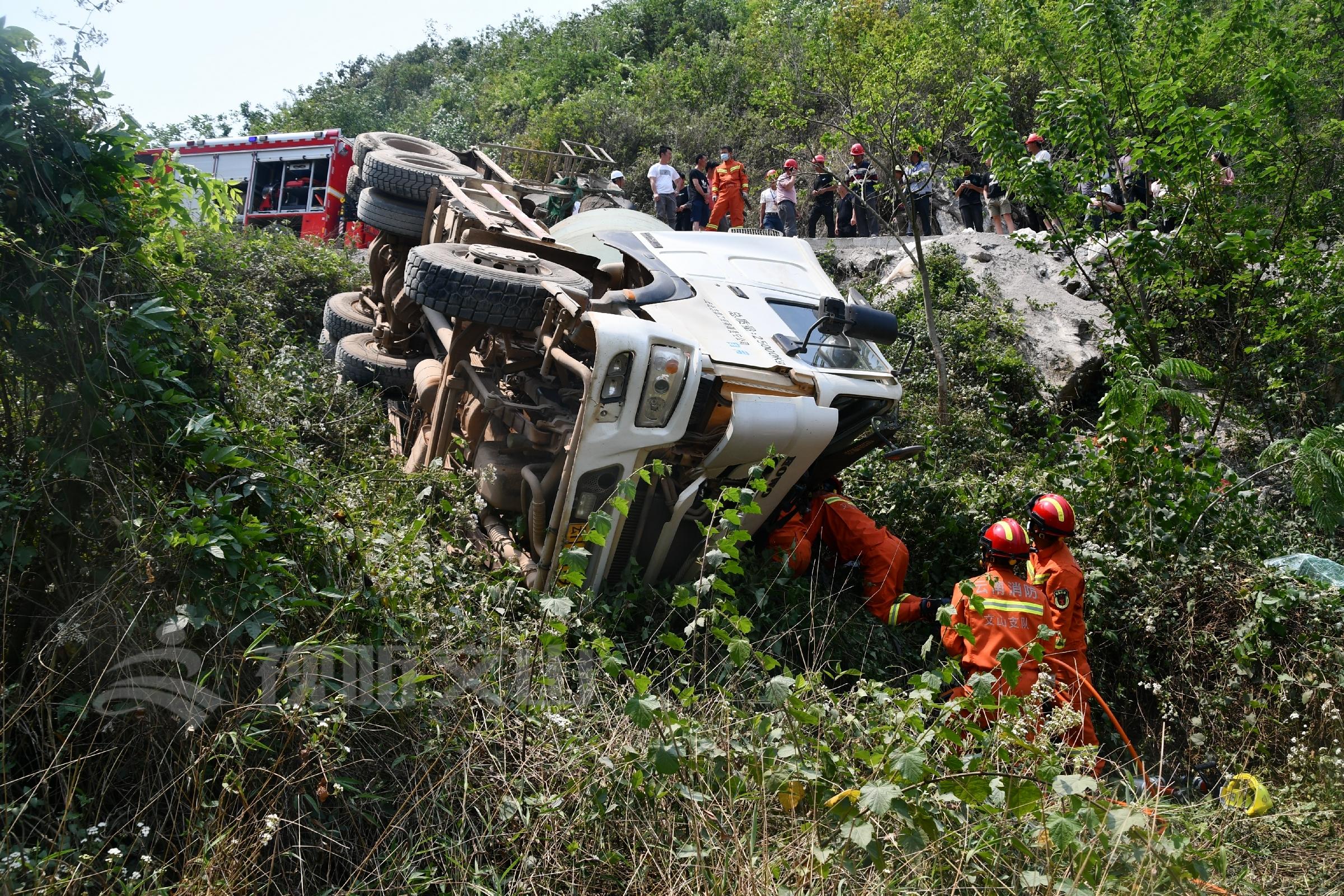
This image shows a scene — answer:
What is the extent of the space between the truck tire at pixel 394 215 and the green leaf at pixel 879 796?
19.6 feet

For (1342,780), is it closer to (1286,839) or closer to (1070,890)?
(1286,839)

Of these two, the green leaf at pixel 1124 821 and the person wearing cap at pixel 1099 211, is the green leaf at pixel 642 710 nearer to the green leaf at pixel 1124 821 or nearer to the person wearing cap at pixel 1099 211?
the green leaf at pixel 1124 821

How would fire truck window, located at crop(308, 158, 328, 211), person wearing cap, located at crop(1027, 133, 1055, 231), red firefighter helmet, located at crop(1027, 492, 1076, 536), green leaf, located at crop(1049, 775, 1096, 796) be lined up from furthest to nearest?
1. fire truck window, located at crop(308, 158, 328, 211)
2. person wearing cap, located at crop(1027, 133, 1055, 231)
3. red firefighter helmet, located at crop(1027, 492, 1076, 536)
4. green leaf, located at crop(1049, 775, 1096, 796)

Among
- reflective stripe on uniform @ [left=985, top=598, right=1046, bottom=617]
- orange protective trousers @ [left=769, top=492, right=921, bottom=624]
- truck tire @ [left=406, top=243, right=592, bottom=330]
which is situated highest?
truck tire @ [left=406, top=243, right=592, bottom=330]

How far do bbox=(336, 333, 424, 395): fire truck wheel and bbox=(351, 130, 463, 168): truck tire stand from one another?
166cm

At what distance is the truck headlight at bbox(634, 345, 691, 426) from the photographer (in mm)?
4938

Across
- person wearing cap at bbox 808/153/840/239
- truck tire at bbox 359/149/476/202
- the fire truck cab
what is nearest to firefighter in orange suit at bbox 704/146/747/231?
person wearing cap at bbox 808/153/840/239

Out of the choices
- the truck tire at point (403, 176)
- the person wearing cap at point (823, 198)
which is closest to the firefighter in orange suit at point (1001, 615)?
the truck tire at point (403, 176)

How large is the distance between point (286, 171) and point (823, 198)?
9.83 m

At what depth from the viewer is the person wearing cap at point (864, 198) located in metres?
13.9

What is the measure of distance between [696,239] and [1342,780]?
15.0 ft

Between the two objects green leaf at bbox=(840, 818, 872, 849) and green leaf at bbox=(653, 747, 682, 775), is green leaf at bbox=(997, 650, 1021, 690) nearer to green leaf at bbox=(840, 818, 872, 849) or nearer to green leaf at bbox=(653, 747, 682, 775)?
green leaf at bbox=(840, 818, 872, 849)

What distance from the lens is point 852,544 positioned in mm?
6191

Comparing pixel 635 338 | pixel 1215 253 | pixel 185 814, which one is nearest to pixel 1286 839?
pixel 635 338
